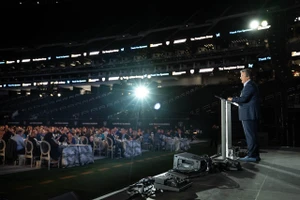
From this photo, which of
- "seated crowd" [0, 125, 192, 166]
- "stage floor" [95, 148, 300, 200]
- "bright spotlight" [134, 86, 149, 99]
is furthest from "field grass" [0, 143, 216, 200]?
"bright spotlight" [134, 86, 149, 99]

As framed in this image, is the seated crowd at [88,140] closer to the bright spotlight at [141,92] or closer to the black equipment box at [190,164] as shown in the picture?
the black equipment box at [190,164]

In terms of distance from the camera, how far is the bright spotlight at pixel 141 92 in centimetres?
2062

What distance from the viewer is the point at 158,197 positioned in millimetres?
2291

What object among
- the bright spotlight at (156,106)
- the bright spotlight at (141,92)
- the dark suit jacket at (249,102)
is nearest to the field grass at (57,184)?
the dark suit jacket at (249,102)

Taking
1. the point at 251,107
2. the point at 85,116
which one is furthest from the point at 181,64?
the point at 251,107

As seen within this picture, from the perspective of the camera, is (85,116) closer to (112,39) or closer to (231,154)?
(112,39)

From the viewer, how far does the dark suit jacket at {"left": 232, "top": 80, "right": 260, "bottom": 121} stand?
3949 millimetres

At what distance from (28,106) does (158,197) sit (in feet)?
101

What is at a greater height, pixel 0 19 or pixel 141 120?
pixel 0 19

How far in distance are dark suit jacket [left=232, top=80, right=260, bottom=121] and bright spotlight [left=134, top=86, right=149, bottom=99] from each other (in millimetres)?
16521

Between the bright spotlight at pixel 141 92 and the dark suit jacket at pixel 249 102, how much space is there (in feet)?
54.2

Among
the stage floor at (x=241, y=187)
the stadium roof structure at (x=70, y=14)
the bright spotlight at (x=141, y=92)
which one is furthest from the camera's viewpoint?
the bright spotlight at (x=141, y=92)

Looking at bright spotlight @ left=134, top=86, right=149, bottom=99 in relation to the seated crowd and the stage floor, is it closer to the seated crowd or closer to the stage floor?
the seated crowd

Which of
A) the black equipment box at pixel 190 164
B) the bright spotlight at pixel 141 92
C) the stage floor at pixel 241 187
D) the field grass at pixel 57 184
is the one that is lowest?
the field grass at pixel 57 184
